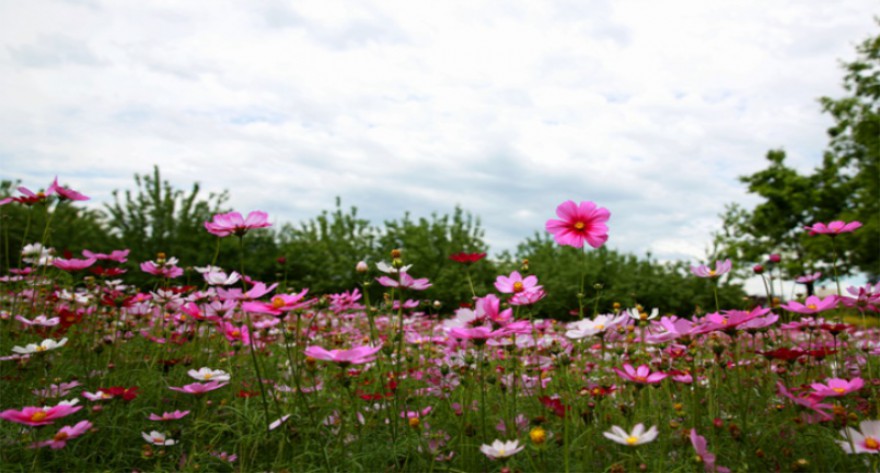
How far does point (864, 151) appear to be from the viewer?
56.3 feet

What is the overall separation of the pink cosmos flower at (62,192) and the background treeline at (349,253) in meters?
6.14

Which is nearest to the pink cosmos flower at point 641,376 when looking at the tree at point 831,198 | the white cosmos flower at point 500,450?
the white cosmos flower at point 500,450

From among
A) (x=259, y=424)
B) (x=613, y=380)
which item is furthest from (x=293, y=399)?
(x=613, y=380)

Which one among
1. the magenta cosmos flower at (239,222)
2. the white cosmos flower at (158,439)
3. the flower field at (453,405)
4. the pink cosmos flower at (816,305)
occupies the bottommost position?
the white cosmos flower at (158,439)

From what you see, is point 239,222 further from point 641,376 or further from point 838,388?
point 838,388

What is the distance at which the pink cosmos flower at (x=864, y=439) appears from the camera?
1416 millimetres

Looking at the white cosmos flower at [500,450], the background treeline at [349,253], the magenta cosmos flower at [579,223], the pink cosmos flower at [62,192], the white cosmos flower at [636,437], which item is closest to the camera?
the white cosmos flower at [636,437]

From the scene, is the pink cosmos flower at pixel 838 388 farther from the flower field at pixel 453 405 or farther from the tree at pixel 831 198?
the tree at pixel 831 198

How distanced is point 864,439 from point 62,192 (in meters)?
2.69

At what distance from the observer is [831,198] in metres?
18.7

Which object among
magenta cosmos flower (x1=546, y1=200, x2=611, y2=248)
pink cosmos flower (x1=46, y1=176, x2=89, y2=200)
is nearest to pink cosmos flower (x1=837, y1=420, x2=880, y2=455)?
magenta cosmos flower (x1=546, y1=200, x2=611, y2=248)

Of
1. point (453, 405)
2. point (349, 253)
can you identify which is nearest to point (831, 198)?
point (349, 253)

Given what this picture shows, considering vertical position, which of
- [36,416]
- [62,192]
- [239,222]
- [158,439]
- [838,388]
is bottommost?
[158,439]

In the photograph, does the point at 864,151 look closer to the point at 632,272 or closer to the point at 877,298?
the point at 632,272
